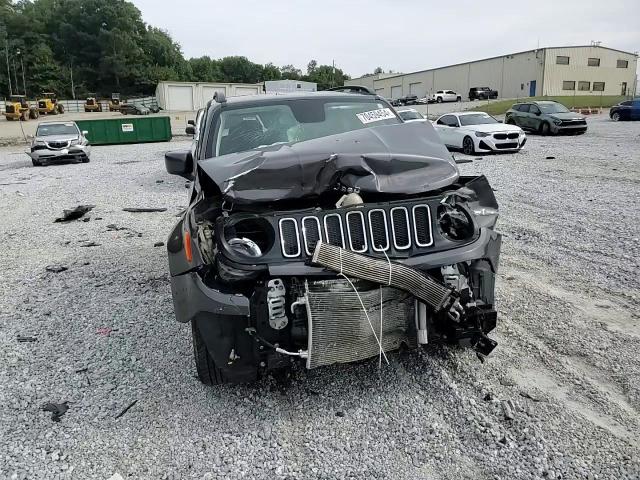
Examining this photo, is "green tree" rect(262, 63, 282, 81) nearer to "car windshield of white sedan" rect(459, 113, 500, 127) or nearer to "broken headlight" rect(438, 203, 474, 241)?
"car windshield of white sedan" rect(459, 113, 500, 127)

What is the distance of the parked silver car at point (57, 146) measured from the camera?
1723 centimetres

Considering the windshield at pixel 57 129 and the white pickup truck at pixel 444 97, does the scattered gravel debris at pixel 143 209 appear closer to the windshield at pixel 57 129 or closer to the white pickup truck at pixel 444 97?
the windshield at pixel 57 129

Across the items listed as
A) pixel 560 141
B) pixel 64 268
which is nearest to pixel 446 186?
pixel 64 268

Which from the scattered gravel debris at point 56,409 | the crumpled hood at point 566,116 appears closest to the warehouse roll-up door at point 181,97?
the crumpled hood at point 566,116

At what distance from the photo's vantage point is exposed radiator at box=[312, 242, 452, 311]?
275 centimetres

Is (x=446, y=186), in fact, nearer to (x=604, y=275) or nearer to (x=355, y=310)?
(x=355, y=310)

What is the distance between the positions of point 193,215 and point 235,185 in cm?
39

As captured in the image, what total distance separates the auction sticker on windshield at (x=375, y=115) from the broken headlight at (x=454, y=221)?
1573 mm

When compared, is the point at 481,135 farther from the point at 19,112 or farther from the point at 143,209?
the point at 19,112

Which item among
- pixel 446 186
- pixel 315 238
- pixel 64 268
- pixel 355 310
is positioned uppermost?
pixel 446 186

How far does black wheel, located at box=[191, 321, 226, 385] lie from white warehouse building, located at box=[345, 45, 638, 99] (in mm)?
62300

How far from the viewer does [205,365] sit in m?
3.08

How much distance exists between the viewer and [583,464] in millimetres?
2480

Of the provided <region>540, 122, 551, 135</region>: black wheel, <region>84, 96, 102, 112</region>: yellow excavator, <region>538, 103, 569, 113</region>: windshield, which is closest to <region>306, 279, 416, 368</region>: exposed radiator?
<region>540, 122, 551, 135</region>: black wheel
